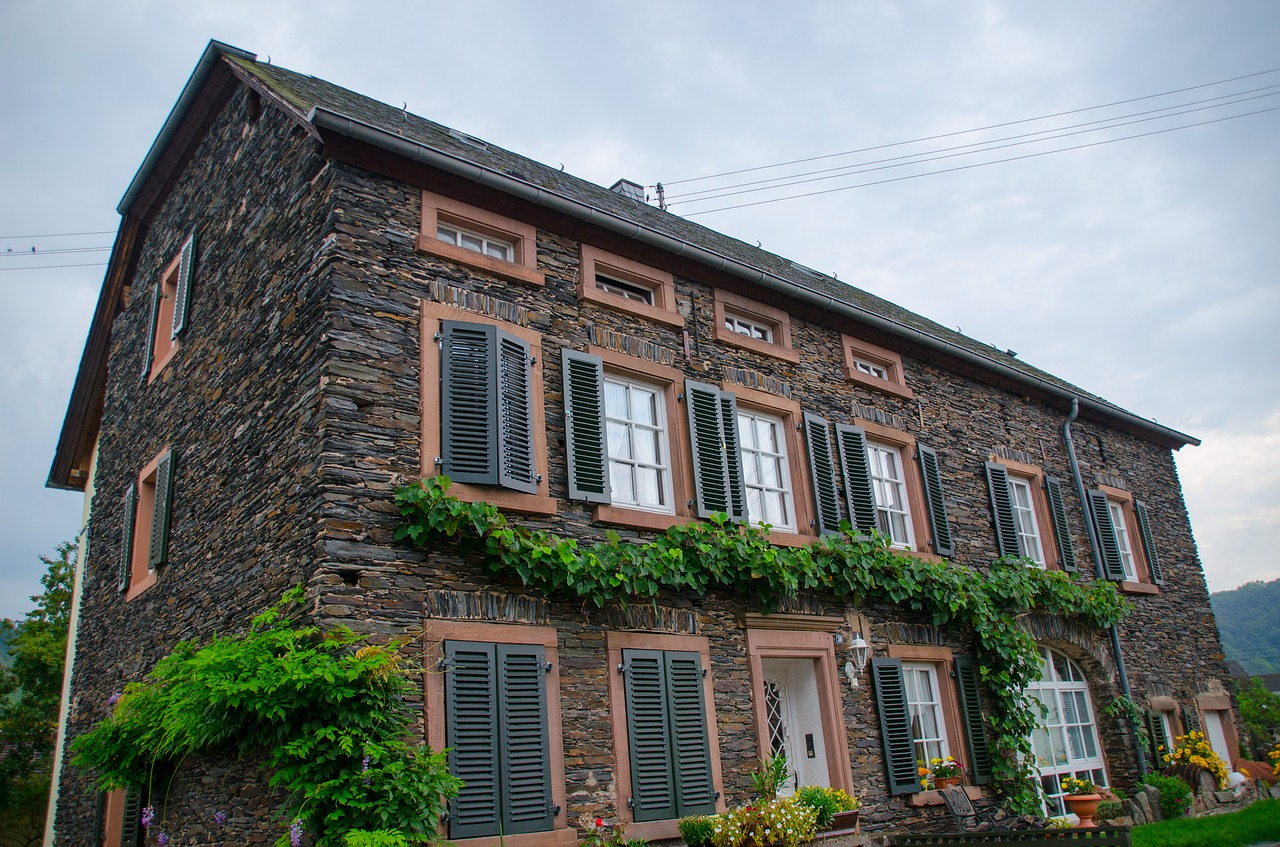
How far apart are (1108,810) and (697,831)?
669 centimetres

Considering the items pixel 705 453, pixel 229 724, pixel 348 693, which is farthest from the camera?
pixel 705 453

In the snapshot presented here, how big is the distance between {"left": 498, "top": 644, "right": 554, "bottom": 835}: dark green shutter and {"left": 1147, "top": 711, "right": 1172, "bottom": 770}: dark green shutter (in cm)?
1036

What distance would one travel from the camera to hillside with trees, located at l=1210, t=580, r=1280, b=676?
8838 cm

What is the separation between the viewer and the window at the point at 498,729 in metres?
7.62

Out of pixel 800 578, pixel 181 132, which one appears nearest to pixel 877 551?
pixel 800 578

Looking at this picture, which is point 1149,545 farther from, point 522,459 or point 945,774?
point 522,459

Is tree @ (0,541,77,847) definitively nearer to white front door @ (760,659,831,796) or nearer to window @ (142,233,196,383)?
window @ (142,233,196,383)

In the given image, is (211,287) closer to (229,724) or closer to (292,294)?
(292,294)

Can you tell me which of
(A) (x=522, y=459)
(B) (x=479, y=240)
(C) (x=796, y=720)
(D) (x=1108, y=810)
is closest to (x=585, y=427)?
(A) (x=522, y=459)

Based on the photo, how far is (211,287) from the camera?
1101cm

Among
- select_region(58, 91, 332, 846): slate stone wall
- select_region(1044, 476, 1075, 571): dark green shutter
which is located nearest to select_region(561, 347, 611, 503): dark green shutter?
select_region(58, 91, 332, 846): slate stone wall

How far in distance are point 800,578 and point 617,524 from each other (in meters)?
2.27

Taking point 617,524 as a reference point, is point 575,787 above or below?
below

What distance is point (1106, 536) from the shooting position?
51.7 ft
